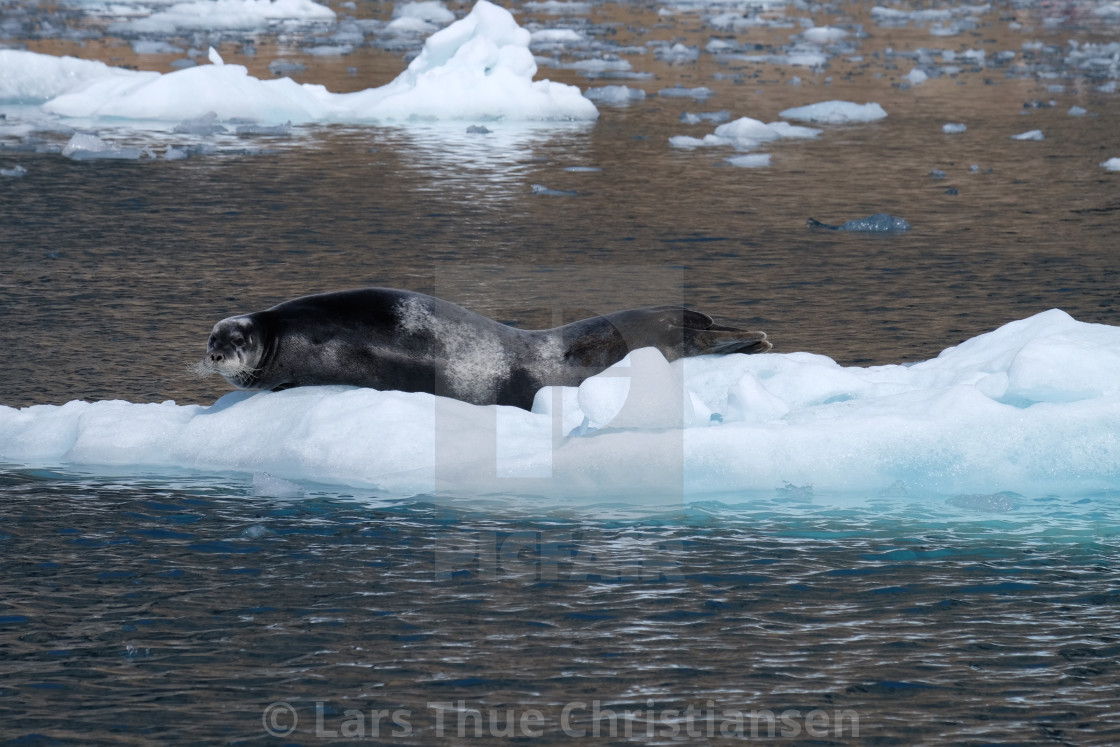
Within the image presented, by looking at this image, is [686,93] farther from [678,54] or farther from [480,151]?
[480,151]

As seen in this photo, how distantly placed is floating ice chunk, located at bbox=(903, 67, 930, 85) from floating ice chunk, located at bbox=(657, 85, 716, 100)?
12.3 ft

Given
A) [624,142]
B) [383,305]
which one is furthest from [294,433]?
[624,142]

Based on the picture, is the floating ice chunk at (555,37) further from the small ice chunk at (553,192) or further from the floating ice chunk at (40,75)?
the small ice chunk at (553,192)

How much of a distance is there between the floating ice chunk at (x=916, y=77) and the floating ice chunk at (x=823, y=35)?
729cm

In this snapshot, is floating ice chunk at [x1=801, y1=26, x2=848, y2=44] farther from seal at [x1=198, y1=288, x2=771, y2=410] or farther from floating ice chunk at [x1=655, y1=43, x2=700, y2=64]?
seal at [x1=198, y1=288, x2=771, y2=410]

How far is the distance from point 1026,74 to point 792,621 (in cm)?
2475

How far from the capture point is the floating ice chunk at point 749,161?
18375 millimetres

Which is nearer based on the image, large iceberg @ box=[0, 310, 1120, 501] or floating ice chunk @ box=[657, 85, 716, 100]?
large iceberg @ box=[0, 310, 1120, 501]

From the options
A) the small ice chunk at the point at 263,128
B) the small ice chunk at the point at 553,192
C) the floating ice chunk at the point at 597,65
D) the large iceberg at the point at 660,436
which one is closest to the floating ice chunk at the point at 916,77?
the floating ice chunk at the point at 597,65

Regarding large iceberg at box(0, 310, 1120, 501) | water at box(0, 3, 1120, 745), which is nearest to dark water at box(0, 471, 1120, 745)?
water at box(0, 3, 1120, 745)

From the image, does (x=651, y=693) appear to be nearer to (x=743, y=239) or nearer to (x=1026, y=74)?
(x=743, y=239)

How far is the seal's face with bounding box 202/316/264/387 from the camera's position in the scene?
7.20 meters

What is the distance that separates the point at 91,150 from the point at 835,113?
10541 millimetres

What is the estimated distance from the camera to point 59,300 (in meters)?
11.2
